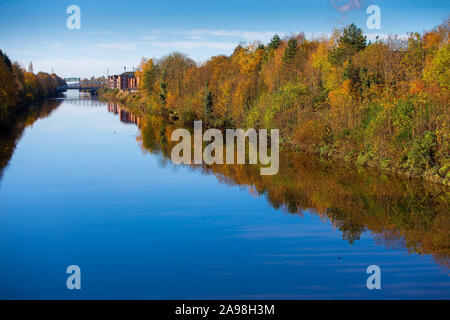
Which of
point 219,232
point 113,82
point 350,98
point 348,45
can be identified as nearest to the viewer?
point 219,232

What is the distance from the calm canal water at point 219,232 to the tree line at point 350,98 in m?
1.80

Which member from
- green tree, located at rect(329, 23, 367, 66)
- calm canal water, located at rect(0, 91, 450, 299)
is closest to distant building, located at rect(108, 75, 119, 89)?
green tree, located at rect(329, 23, 367, 66)

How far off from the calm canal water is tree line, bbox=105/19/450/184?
71.0 inches

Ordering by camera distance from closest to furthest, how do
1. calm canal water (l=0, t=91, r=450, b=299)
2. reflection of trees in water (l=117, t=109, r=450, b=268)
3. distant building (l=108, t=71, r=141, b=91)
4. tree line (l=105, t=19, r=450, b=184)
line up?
calm canal water (l=0, t=91, r=450, b=299)
reflection of trees in water (l=117, t=109, r=450, b=268)
tree line (l=105, t=19, r=450, b=184)
distant building (l=108, t=71, r=141, b=91)

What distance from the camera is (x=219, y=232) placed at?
13.8 meters

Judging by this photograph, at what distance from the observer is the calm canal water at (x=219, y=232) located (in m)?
10.1

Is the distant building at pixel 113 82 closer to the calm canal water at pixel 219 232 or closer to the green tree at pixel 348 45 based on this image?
the green tree at pixel 348 45

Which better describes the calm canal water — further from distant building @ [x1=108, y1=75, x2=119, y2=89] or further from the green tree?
distant building @ [x1=108, y1=75, x2=119, y2=89]

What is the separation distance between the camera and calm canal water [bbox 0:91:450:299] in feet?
33.3

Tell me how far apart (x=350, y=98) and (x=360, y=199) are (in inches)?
401

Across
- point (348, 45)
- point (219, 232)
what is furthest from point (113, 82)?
point (219, 232)

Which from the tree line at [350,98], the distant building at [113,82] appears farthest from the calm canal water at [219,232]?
the distant building at [113,82]

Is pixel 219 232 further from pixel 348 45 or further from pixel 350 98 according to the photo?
pixel 348 45

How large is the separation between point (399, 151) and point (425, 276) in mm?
11850
